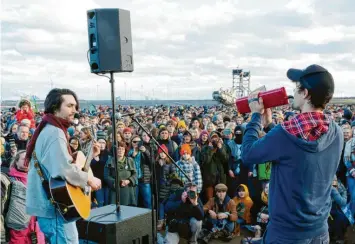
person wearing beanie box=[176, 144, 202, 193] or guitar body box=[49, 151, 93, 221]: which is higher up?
guitar body box=[49, 151, 93, 221]

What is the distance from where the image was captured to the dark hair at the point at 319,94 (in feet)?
6.59

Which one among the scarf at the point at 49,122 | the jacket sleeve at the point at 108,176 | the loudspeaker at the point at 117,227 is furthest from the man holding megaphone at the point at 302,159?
the jacket sleeve at the point at 108,176

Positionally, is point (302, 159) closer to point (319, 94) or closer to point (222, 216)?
point (319, 94)

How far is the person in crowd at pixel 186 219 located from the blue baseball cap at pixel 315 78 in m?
3.81

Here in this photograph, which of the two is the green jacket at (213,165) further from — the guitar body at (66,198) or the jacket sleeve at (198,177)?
the guitar body at (66,198)

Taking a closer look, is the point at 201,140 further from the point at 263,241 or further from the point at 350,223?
the point at 263,241

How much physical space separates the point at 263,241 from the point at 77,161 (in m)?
1.67

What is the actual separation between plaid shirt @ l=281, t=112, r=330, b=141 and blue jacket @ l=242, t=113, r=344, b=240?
0.08 ft

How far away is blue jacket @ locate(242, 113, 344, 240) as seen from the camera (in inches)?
77.5

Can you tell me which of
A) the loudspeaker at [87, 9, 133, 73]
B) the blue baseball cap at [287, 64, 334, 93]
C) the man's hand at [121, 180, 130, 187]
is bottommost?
the man's hand at [121, 180, 130, 187]

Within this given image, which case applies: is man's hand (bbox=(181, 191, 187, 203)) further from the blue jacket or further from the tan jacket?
the blue jacket

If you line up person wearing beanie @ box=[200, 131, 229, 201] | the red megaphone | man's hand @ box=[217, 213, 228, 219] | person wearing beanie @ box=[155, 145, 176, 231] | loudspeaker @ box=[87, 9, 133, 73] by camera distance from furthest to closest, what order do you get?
person wearing beanie @ box=[200, 131, 229, 201] → person wearing beanie @ box=[155, 145, 176, 231] → man's hand @ box=[217, 213, 228, 219] → loudspeaker @ box=[87, 9, 133, 73] → the red megaphone

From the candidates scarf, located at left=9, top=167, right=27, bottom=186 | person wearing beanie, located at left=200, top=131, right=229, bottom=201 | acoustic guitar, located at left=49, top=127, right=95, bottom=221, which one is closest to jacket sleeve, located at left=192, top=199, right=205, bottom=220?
person wearing beanie, located at left=200, top=131, right=229, bottom=201

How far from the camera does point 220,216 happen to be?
19.1 feet
